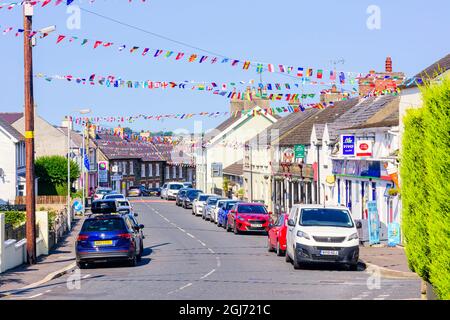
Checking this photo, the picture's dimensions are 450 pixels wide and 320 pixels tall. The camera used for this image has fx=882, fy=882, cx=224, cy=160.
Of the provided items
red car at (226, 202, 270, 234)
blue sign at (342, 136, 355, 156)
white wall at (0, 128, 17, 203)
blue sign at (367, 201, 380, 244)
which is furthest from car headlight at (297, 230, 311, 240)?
white wall at (0, 128, 17, 203)

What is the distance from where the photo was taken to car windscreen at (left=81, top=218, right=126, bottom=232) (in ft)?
84.2

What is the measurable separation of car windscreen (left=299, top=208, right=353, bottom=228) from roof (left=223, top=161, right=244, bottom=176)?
51635 millimetres

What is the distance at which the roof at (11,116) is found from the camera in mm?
92688

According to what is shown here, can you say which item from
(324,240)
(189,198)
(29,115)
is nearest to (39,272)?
(29,115)

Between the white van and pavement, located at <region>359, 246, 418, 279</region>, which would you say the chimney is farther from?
the white van

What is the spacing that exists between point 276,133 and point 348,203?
2368 cm

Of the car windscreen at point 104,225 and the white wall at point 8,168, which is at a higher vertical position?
the white wall at point 8,168

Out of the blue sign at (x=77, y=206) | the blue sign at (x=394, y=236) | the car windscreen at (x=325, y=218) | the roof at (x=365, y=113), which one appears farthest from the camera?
the blue sign at (x=77, y=206)

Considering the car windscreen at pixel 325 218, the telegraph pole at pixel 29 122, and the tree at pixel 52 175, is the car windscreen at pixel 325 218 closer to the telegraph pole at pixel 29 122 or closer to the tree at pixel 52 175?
the telegraph pole at pixel 29 122

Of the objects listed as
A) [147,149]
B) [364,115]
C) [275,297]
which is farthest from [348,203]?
[147,149]

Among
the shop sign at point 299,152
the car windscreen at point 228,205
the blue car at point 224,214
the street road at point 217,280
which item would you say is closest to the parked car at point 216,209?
the blue car at point 224,214

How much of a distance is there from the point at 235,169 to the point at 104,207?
3628 cm

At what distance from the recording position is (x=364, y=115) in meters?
48.1

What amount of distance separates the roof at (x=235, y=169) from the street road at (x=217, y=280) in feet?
148
